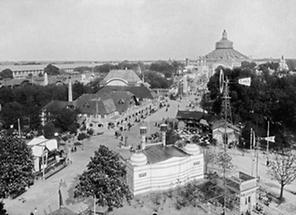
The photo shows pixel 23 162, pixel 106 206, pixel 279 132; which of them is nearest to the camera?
pixel 106 206

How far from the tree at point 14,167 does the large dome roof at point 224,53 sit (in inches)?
3555

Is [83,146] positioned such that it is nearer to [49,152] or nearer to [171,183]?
[49,152]

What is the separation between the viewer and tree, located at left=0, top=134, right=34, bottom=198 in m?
20.8

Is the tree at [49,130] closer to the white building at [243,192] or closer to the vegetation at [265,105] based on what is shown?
→ the vegetation at [265,105]

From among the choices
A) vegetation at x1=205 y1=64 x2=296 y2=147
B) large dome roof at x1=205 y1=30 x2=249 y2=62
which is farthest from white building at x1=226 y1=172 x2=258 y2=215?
large dome roof at x1=205 y1=30 x2=249 y2=62

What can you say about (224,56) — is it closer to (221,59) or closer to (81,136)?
(221,59)

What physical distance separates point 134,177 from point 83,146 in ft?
44.9

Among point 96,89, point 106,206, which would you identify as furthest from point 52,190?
point 96,89

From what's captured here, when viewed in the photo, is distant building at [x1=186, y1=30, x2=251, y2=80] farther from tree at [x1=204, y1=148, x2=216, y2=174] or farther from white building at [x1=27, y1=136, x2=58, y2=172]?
white building at [x1=27, y1=136, x2=58, y2=172]

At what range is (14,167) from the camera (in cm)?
2116

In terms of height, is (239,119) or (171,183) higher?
(239,119)

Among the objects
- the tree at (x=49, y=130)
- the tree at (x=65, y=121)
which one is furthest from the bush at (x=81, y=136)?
the tree at (x=49, y=130)

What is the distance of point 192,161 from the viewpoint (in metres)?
24.7

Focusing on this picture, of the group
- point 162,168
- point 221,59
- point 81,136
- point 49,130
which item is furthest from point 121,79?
point 162,168
